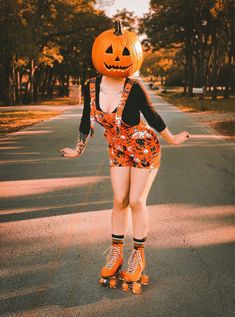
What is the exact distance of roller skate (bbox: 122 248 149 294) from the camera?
3405mm

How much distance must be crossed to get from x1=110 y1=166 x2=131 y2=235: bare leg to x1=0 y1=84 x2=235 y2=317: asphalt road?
487 millimetres

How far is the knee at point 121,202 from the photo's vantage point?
3.48m

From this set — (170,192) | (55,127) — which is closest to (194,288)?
(170,192)

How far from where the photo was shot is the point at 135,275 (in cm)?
344

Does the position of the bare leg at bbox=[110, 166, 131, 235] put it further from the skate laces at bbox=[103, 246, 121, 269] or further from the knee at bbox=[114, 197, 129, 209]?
the skate laces at bbox=[103, 246, 121, 269]

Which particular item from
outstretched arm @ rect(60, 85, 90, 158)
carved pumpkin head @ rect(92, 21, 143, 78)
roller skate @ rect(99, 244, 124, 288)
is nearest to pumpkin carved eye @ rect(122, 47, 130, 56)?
carved pumpkin head @ rect(92, 21, 143, 78)

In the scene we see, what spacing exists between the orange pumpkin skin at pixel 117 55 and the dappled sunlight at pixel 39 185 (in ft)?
11.7

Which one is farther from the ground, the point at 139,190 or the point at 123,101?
the point at 123,101

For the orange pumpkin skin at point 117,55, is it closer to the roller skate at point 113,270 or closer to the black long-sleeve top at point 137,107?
the black long-sleeve top at point 137,107

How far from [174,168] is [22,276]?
504 cm

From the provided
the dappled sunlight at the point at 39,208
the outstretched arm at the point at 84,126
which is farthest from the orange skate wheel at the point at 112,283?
the dappled sunlight at the point at 39,208

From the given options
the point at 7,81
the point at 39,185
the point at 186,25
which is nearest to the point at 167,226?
the point at 39,185

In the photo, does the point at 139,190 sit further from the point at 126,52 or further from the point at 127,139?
the point at 126,52

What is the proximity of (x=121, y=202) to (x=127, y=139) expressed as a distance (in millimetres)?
520
